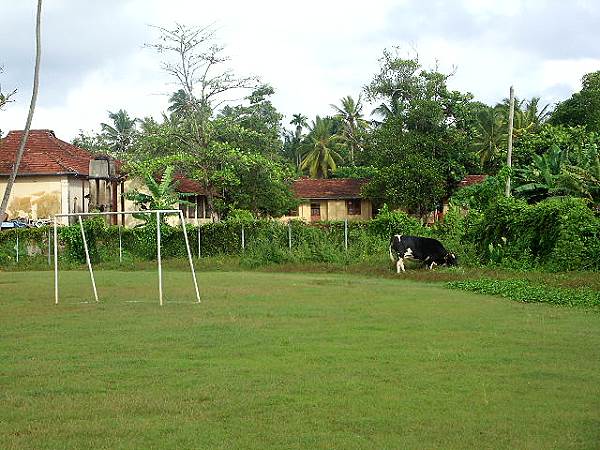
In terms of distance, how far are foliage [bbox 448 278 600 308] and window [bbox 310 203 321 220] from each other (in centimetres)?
3897

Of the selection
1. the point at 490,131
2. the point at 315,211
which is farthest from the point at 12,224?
the point at 490,131

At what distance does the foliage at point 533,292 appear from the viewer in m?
16.9

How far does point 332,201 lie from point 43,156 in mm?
21490

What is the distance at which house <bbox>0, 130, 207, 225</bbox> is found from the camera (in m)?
44.5

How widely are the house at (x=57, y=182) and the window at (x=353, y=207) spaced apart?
16840 millimetres

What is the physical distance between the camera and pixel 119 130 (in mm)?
84938

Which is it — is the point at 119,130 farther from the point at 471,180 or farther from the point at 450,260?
the point at 450,260

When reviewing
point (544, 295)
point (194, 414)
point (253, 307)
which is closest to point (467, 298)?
point (544, 295)

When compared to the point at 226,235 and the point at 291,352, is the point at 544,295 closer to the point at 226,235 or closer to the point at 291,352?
the point at 291,352

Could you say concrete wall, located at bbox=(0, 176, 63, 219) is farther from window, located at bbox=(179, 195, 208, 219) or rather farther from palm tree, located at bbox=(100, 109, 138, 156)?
palm tree, located at bbox=(100, 109, 138, 156)

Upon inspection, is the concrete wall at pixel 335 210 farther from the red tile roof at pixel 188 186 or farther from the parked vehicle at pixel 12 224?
the parked vehicle at pixel 12 224

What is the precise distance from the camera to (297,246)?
32.3 m

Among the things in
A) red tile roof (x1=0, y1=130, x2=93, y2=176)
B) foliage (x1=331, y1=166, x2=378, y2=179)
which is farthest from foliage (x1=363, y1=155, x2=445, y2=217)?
red tile roof (x1=0, y1=130, x2=93, y2=176)

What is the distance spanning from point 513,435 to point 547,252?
1944cm
